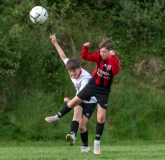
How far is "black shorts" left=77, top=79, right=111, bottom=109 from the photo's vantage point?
1052cm

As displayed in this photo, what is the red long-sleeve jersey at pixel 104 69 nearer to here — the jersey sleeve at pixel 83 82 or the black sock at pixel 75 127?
the jersey sleeve at pixel 83 82

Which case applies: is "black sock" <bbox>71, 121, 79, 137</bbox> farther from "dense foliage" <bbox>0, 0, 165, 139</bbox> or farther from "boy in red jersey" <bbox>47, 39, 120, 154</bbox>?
"dense foliage" <bbox>0, 0, 165, 139</bbox>

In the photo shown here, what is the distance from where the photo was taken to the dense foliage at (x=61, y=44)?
18.5m

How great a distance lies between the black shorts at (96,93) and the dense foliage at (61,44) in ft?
24.1

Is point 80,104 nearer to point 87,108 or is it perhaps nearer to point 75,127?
point 87,108

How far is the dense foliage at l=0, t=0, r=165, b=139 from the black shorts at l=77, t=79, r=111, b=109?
289 inches

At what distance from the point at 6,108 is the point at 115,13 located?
620 cm

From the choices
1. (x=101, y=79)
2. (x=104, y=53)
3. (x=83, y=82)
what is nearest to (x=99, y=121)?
(x=101, y=79)

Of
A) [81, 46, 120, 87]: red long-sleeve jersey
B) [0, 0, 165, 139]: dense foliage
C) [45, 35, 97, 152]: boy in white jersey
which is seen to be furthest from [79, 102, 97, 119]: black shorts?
[0, 0, 165, 139]: dense foliage

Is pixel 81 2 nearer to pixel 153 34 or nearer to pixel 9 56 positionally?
pixel 153 34

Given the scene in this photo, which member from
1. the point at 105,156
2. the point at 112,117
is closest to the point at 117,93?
the point at 112,117

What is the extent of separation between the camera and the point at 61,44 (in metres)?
21.3

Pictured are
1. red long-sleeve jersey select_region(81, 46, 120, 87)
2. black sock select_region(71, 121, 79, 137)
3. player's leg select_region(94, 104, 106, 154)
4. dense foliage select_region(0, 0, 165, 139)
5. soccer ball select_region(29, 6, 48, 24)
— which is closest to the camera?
red long-sleeve jersey select_region(81, 46, 120, 87)

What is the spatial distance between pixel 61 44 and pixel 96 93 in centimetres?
1081
